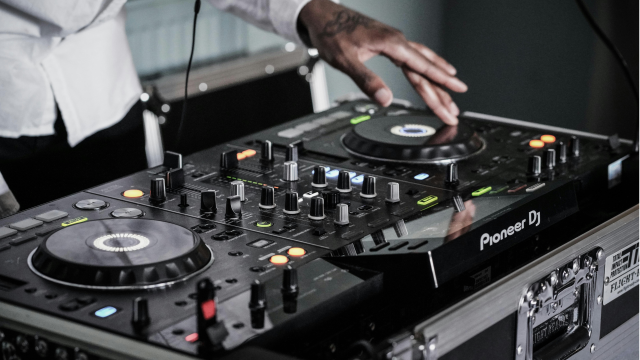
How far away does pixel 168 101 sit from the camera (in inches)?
114

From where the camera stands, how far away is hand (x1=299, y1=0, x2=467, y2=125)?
1841mm

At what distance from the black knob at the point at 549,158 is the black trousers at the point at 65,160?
3.68 ft

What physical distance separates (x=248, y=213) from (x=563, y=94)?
3135 millimetres

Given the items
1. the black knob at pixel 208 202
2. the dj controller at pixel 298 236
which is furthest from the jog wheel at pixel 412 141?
the black knob at pixel 208 202

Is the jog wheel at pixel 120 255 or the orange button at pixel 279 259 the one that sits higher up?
the jog wheel at pixel 120 255

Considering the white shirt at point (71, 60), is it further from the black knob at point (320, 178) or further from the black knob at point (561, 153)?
the black knob at point (561, 153)

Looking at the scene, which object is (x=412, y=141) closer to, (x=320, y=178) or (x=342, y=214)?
(x=320, y=178)

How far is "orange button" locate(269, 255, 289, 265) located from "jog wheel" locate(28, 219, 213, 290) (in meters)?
0.09

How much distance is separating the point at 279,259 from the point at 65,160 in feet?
3.39

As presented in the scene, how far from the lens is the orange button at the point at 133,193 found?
1.54 m

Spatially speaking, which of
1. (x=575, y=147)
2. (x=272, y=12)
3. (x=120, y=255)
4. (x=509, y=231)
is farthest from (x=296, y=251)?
(x=272, y=12)

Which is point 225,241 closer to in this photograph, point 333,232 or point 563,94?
point 333,232

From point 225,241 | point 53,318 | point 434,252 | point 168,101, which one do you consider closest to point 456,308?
point 434,252

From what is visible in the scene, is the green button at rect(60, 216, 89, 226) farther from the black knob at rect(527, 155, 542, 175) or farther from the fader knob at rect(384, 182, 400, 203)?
the black knob at rect(527, 155, 542, 175)
